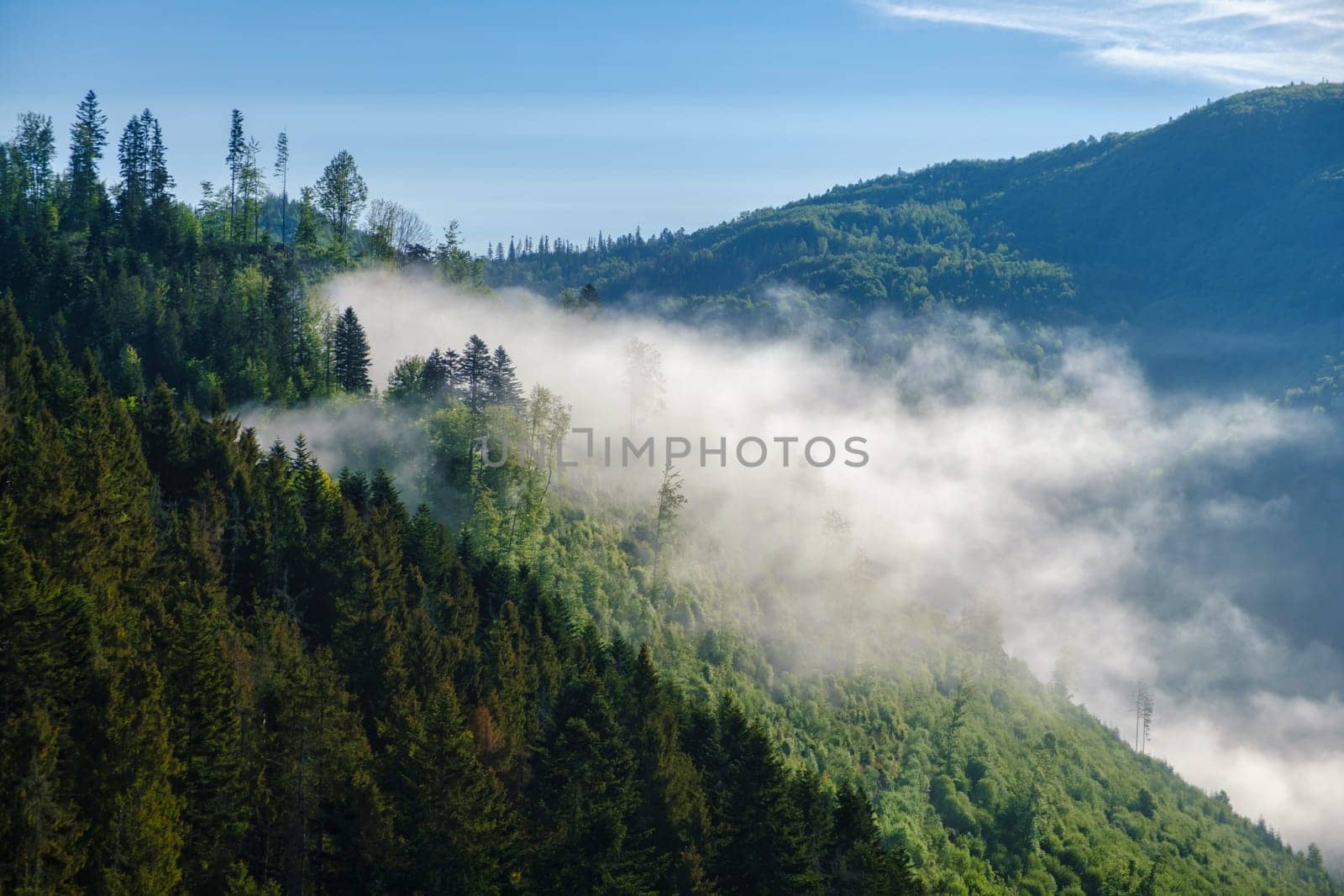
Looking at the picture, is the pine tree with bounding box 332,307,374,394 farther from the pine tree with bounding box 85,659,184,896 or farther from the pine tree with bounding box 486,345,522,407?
the pine tree with bounding box 85,659,184,896

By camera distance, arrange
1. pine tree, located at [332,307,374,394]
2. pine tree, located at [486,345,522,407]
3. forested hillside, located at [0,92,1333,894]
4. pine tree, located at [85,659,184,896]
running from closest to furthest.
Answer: pine tree, located at [85,659,184,896], forested hillside, located at [0,92,1333,894], pine tree, located at [486,345,522,407], pine tree, located at [332,307,374,394]

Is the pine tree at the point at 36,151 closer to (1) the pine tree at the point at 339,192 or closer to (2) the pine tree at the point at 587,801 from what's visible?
(1) the pine tree at the point at 339,192

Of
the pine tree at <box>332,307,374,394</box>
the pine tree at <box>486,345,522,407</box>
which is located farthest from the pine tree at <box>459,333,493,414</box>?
the pine tree at <box>332,307,374,394</box>

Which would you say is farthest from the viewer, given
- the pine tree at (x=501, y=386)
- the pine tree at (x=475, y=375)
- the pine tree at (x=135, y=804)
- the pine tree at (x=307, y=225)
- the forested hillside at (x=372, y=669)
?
the pine tree at (x=307, y=225)

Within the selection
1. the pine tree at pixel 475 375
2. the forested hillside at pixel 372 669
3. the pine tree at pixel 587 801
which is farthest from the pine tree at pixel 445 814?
the pine tree at pixel 475 375

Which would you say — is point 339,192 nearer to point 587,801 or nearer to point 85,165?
point 85,165

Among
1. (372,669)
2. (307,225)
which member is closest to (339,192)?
(307,225)

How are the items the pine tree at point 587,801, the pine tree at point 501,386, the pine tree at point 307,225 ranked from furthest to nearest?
the pine tree at point 307,225, the pine tree at point 501,386, the pine tree at point 587,801
